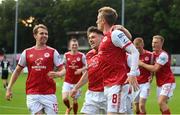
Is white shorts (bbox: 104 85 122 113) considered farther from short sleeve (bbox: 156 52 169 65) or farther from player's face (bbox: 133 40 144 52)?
player's face (bbox: 133 40 144 52)

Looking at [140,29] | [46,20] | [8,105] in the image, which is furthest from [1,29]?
[8,105]

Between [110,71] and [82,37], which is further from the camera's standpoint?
[82,37]

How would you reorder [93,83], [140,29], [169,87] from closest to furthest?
[93,83] → [169,87] → [140,29]

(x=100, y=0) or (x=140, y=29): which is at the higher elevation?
(x=100, y=0)

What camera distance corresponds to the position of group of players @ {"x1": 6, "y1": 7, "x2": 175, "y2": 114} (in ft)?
26.8

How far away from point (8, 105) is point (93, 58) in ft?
29.7

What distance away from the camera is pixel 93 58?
1045cm

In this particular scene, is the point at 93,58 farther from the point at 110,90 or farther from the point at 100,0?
the point at 100,0

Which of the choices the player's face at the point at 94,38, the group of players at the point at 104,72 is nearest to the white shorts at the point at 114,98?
the group of players at the point at 104,72

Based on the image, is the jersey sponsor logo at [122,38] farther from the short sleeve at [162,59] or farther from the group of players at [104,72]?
the short sleeve at [162,59]

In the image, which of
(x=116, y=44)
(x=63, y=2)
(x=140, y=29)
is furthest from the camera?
(x=63, y=2)

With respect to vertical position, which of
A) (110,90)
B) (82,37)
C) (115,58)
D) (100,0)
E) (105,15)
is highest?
(100,0)

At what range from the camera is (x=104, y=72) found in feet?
27.6

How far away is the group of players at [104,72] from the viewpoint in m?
8.16
